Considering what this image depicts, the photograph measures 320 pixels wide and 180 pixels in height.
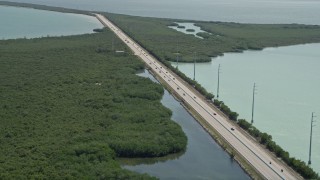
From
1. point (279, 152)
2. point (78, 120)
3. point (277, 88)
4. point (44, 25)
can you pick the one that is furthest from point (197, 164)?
point (44, 25)

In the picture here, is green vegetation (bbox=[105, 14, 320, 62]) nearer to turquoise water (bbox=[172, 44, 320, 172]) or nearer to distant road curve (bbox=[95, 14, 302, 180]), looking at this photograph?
turquoise water (bbox=[172, 44, 320, 172])

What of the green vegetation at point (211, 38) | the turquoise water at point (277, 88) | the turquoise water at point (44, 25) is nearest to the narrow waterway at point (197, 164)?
the turquoise water at point (277, 88)

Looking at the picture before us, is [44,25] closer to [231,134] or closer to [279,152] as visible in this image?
[231,134]

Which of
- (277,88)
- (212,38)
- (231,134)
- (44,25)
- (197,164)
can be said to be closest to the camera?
(197,164)

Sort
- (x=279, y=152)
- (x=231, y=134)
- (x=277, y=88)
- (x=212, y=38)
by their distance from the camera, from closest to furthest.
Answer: (x=279, y=152)
(x=231, y=134)
(x=277, y=88)
(x=212, y=38)

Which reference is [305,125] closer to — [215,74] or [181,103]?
[181,103]

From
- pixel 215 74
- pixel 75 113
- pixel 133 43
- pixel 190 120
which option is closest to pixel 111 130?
pixel 75 113
